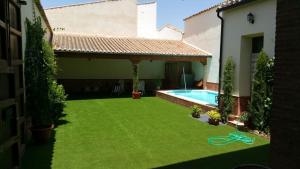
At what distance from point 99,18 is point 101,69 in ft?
16.0

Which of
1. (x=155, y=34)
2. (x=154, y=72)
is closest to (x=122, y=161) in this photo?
(x=154, y=72)

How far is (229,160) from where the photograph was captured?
18.9ft

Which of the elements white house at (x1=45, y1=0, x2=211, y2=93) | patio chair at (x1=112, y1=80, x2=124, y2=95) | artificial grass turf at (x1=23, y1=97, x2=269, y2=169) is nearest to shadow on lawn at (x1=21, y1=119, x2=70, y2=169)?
artificial grass turf at (x1=23, y1=97, x2=269, y2=169)

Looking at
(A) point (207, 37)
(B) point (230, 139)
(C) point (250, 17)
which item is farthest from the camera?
(A) point (207, 37)

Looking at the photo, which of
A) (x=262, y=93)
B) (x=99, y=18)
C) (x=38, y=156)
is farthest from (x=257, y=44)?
(x=99, y=18)

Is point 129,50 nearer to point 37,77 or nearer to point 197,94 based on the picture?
point 197,94

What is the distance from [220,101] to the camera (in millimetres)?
10062

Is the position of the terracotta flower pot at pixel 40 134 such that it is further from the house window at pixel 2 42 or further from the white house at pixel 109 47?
the white house at pixel 109 47

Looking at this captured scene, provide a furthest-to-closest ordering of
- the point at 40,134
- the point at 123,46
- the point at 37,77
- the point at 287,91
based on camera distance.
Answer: the point at 123,46 < the point at 37,77 < the point at 40,134 < the point at 287,91

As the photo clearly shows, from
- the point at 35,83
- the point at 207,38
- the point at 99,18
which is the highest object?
the point at 99,18

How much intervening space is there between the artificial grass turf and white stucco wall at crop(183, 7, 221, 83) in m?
6.84

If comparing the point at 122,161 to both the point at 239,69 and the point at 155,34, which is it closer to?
the point at 239,69

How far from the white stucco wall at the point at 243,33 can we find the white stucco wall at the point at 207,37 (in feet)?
16.8

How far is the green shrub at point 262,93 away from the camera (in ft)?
26.1
